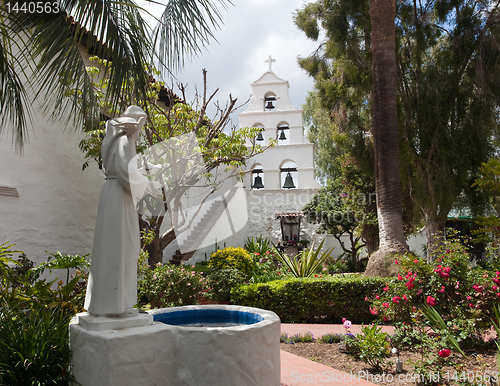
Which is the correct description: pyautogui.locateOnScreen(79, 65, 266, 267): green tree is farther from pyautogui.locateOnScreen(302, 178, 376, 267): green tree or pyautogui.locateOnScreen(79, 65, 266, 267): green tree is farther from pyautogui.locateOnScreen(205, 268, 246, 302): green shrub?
pyautogui.locateOnScreen(302, 178, 376, 267): green tree

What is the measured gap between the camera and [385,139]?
8797 millimetres

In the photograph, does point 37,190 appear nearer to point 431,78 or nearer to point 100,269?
point 100,269

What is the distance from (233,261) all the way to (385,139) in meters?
4.79

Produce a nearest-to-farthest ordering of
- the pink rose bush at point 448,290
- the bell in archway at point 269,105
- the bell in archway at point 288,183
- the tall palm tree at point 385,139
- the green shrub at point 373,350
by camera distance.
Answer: the green shrub at point 373,350 → the pink rose bush at point 448,290 → the tall palm tree at point 385,139 → the bell in archway at point 288,183 → the bell in archway at point 269,105

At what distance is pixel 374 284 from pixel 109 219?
18.7 ft

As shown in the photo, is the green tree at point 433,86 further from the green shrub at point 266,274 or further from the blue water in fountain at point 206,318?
the blue water in fountain at point 206,318

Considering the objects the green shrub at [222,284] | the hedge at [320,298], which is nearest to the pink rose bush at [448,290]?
the hedge at [320,298]

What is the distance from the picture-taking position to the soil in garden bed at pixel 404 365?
3.96m

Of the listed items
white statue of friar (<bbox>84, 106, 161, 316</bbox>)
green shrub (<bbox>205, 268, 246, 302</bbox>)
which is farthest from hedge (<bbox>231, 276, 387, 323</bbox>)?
Result: white statue of friar (<bbox>84, 106, 161, 316</bbox>)

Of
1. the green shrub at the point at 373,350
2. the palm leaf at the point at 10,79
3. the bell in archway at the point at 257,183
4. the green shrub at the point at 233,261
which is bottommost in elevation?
the green shrub at the point at 373,350

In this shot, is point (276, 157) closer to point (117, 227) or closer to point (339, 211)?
point (339, 211)

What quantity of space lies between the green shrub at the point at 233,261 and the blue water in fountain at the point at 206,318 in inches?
201

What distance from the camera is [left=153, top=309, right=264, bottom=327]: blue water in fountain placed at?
12.9 ft

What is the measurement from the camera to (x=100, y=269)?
294 centimetres
